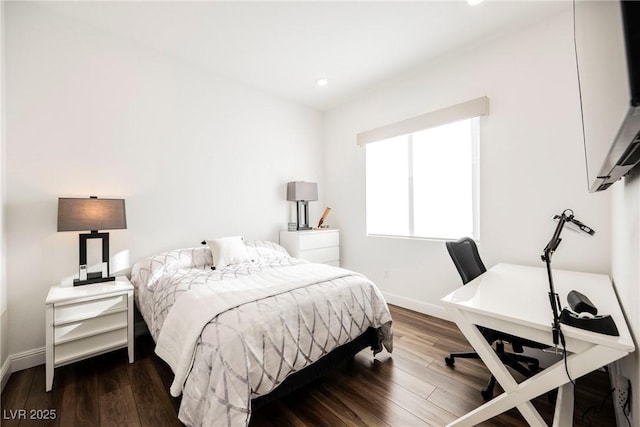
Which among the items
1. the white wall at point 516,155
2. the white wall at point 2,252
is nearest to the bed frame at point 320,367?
the white wall at point 516,155

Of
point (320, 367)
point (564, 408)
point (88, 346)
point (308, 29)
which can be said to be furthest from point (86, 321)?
point (564, 408)

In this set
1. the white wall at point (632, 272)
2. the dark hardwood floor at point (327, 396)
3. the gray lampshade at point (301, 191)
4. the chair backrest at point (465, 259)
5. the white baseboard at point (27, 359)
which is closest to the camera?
the white wall at point (632, 272)

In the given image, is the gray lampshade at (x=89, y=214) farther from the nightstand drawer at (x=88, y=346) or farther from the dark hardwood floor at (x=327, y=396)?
the dark hardwood floor at (x=327, y=396)

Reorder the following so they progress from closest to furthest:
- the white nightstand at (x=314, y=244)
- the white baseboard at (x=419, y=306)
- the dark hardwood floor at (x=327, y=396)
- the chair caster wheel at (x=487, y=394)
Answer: the dark hardwood floor at (x=327, y=396) < the chair caster wheel at (x=487, y=394) < the white baseboard at (x=419, y=306) < the white nightstand at (x=314, y=244)

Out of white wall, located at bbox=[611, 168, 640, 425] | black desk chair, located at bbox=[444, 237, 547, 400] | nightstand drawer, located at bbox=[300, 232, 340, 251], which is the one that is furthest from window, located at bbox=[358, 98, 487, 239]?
white wall, located at bbox=[611, 168, 640, 425]

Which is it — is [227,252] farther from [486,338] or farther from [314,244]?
[486,338]

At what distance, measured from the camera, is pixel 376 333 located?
2152mm

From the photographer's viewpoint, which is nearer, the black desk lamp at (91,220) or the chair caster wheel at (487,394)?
the chair caster wheel at (487,394)

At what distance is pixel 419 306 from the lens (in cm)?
310

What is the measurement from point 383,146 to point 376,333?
2.41 metres

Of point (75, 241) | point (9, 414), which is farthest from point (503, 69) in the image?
point (9, 414)

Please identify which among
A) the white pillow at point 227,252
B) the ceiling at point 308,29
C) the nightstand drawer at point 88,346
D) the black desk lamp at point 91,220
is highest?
the ceiling at point 308,29

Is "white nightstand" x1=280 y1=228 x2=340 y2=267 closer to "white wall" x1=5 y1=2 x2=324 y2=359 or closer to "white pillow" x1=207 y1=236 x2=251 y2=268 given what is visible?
"white wall" x1=5 y1=2 x2=324 y2=359

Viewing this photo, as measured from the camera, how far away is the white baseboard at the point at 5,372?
183 cm
